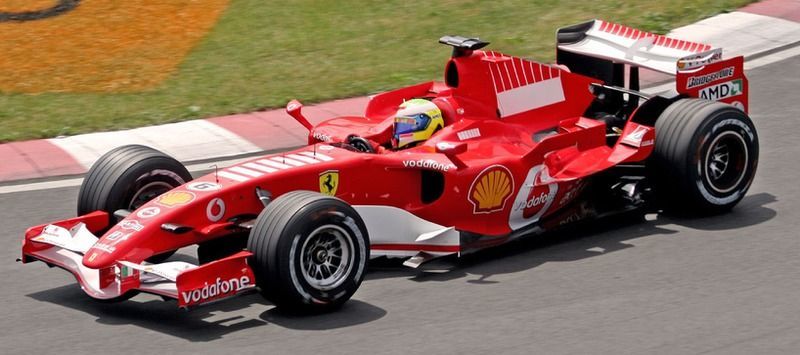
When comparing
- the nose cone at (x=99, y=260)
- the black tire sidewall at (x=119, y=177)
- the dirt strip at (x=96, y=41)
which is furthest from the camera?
the dirt strip at (x=96, y=41)

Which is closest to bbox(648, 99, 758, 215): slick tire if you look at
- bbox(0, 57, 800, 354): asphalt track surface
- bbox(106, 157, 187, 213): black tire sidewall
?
bbox(0, 57, 800, 354): asphalt track surface

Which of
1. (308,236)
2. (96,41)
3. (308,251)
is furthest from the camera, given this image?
(96,41)

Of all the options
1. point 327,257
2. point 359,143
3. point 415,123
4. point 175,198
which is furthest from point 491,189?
point 175,198

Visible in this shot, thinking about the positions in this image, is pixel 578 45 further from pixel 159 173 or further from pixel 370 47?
pixel 370 47

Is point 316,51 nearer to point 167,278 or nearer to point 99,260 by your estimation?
point 99,260

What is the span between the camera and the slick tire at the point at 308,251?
7336 mm

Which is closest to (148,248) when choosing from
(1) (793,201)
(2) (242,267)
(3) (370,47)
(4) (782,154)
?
(2) (242,267)

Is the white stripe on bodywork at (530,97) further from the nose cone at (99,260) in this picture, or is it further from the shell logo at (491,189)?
the nose cone at (99,260)

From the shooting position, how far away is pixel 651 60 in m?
10.1

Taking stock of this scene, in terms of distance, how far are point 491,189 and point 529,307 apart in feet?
3.73

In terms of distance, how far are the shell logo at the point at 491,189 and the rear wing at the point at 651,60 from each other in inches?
70.2

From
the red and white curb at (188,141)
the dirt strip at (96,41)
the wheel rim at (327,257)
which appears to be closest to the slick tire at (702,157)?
the wheel rim at (327,257)

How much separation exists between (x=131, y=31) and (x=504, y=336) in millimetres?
9563

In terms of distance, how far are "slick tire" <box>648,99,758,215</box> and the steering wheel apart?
1.99 m
